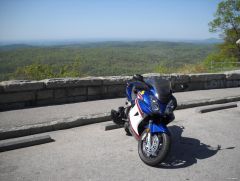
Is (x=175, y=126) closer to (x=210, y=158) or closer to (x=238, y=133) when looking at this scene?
(x=238, y=133)

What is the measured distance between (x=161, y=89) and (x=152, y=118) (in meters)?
0.47

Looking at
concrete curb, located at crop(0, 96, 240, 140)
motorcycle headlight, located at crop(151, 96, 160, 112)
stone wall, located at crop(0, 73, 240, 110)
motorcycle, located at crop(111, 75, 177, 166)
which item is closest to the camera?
motorcycle, located at crop(111, 75, 177, 166)

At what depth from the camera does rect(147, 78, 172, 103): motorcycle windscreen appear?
165 inches

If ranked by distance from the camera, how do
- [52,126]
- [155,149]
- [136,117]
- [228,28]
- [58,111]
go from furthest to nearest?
[228,28], [58,111], [52,126], [136,117], [155,149]

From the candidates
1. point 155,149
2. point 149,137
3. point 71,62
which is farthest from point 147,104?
point 71,62

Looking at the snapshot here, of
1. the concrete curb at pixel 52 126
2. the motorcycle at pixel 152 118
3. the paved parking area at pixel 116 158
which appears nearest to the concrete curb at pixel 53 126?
the concrete curb at pixel 52 126

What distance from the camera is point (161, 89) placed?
13.9 feet

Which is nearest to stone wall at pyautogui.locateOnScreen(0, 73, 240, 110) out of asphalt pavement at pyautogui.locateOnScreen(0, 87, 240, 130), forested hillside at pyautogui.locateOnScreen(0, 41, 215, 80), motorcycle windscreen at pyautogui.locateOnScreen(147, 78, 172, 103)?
asphalt pavement at pyautogui.locateOnScreen(0, 87, 240, 130)

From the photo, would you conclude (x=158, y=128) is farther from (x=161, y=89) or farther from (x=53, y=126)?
(x=53, y=126)

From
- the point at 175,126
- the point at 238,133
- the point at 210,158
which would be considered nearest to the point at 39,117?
the point at 175,126

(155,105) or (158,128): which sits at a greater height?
(155,105)

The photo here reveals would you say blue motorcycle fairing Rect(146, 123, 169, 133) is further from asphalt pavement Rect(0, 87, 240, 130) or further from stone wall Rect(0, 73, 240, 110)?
asphalt pavement Rect(0, 87, 240, 130)

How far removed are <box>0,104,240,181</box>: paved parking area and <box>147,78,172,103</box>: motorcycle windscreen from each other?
961mm

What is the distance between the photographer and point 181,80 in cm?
915
